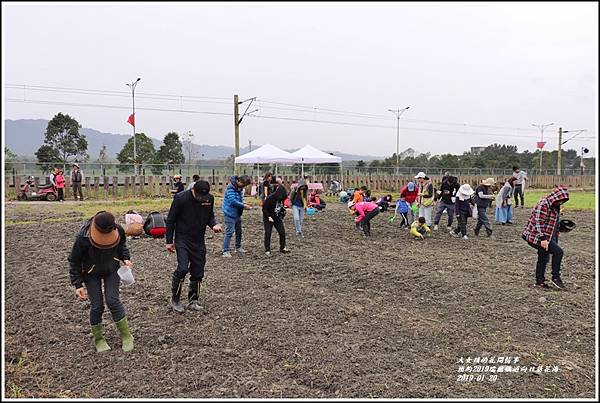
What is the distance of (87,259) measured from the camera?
15.1 ft

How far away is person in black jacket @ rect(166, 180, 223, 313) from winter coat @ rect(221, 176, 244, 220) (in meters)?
3.01

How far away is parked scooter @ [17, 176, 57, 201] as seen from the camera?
21750 millimetres

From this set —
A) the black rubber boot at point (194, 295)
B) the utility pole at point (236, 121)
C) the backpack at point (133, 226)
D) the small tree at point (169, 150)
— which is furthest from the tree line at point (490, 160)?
the black rubber boot at point (194, 295)

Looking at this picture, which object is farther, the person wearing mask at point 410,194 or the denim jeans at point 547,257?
the person wearing mask at point 410,194

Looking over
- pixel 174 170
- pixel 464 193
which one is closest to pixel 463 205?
pixel 464 193

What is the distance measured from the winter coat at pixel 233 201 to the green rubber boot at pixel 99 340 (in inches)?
174

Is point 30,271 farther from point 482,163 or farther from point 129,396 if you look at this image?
point 482,163

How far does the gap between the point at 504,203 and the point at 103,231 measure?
1292 centimetres

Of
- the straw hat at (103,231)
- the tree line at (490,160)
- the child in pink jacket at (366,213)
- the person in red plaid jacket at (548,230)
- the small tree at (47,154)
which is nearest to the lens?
the straw hat at (103,231)

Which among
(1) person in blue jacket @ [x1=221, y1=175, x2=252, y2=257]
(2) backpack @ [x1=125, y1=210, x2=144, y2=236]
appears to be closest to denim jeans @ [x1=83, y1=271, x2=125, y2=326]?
(1) person in blue jacket @ [x1=221, y1=175, x2=252, y2=257]

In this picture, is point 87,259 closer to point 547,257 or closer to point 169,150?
point 547,257

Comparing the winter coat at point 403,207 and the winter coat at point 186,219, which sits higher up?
the winter coat at point 186,219

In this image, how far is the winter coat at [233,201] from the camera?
8.94m

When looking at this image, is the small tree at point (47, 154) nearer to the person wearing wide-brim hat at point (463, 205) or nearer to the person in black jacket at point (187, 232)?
the person wearing wide-brim hat at point (463, 205)
